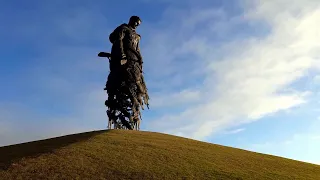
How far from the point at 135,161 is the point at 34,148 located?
6.97 metres

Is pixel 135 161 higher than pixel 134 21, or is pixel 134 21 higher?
pixel 134 21

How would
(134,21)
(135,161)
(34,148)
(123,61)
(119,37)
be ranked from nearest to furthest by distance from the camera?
(135,161) → (34,148) → (123,61) → (119,37) → (134,21)

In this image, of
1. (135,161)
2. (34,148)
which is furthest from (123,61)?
(135,161)

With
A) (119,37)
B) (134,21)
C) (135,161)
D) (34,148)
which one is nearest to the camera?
(135,161)

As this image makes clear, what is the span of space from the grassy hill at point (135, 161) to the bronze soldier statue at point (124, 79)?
2.89 meters

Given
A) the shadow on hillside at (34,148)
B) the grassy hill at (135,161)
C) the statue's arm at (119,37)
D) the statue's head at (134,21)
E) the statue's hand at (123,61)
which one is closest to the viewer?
the grassy hill at (135,161)

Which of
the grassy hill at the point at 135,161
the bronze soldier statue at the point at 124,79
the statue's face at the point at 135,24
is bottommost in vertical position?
the grassy hill at the point at 135,161

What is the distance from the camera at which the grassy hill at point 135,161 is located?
2016cm

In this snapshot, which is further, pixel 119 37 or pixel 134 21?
pixel 134 21

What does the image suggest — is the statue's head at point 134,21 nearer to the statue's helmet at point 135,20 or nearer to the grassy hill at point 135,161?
the statue's helmet at point 135,20

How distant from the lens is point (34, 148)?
83.0ft

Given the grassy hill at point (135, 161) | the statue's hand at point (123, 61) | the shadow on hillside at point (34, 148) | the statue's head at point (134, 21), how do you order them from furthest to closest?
1. the statue's head at point (134, 21)
2. the statue's hand at point (123, 61)
3. the shadow on hillside at point (34, 148)
4. the grassy hill at point (135, 161)

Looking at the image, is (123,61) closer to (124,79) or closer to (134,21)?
(124,79)

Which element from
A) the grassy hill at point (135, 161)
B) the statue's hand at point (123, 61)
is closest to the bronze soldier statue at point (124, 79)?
the statue's hand at point (123, 61)
